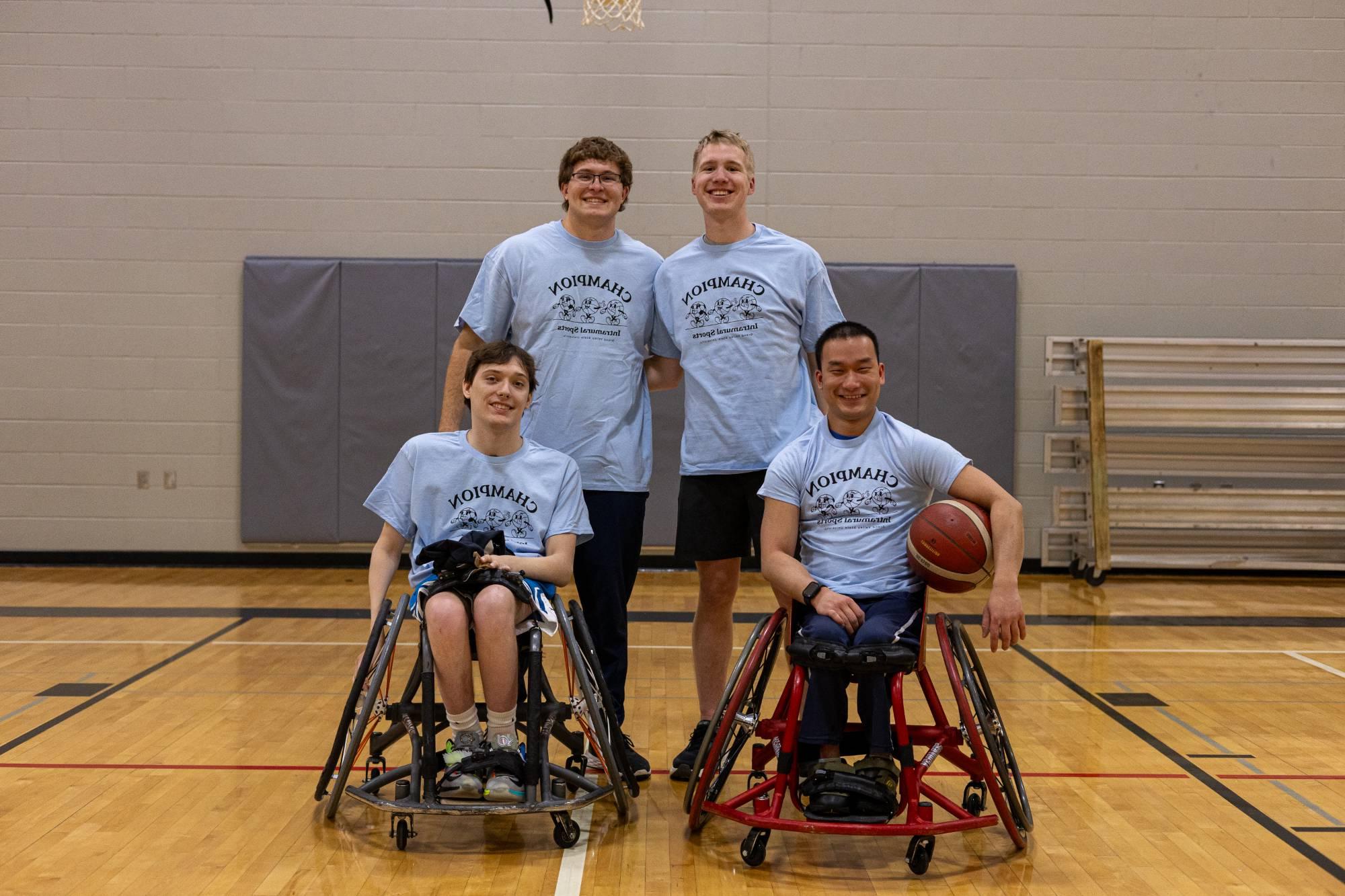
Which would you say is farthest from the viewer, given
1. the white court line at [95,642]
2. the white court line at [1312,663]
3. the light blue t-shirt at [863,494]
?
the white court line at [95,642]

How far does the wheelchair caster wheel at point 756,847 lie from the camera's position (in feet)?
7.77

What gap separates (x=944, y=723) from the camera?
2488mm

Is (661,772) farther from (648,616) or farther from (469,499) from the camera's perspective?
(648,616)

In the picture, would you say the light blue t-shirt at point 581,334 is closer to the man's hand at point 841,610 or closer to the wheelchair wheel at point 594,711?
the wheelchair wheel at point 594,711

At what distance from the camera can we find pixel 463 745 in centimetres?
251

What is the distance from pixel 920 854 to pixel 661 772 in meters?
0.91

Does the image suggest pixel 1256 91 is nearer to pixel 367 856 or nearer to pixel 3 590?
pixel 367 856

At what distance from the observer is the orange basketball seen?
2436 millimetres

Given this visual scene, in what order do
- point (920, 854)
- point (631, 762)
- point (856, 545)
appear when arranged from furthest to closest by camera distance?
point (631, 762)
point (856, 545)
point (920, 854)

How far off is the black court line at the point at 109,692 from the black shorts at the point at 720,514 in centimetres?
186

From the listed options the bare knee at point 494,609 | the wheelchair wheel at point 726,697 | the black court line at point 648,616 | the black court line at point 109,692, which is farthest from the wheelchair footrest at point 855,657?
the black court line at point 648,616

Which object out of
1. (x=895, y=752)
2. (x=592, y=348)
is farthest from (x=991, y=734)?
(x=592, y=348)

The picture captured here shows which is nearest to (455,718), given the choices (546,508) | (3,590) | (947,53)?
(546,508)

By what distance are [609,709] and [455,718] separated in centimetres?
36
